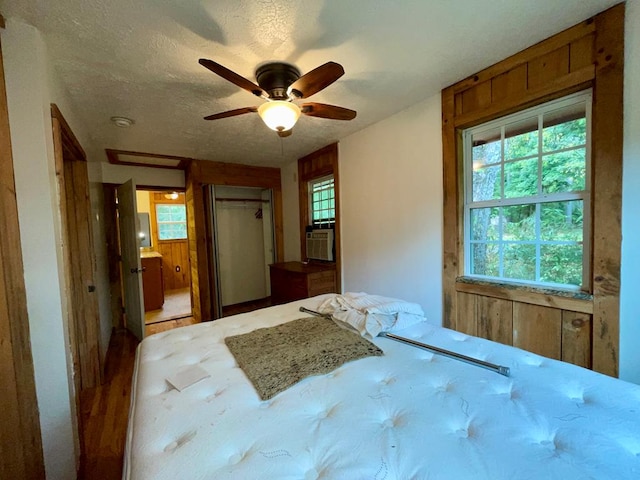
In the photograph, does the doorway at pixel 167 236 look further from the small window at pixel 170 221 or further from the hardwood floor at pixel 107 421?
the hardwood floor at pixel 107 421

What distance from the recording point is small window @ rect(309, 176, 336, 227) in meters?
3.58

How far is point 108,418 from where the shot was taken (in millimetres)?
2014

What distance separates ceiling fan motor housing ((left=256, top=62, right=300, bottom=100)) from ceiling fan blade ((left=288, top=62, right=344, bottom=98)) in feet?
0.47

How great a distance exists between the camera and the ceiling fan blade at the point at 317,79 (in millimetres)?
1316

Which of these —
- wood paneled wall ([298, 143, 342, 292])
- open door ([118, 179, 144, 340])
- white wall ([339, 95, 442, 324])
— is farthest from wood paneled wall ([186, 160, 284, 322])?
white wall ([339, 95, 442, 324])

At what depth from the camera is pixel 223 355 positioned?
1.26m

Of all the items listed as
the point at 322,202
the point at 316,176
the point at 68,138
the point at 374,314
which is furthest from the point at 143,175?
the point at 374,314

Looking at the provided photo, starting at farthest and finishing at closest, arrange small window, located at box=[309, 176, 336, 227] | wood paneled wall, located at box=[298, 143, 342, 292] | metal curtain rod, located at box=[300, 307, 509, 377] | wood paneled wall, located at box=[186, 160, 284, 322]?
wood paneled wall, located at box=[186, 160, 284, 322]
small window, located at box=[309, 176, 336, 227]
wood paneled wall, located at box=[298, 143, 342, 292]
metal curtain rod, located at box=[300, 307, 509, 377]

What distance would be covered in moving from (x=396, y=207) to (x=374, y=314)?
4.36 ft

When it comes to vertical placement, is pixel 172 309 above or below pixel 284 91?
below

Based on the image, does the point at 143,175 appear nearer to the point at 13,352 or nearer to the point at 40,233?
the point at 40,233

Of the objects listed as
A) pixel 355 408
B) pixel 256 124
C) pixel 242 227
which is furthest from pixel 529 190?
pixel 242 227

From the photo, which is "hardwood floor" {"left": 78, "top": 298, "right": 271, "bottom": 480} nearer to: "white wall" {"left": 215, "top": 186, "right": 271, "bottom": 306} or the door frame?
the door frame

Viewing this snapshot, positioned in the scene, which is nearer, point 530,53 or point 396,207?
point 530,53
